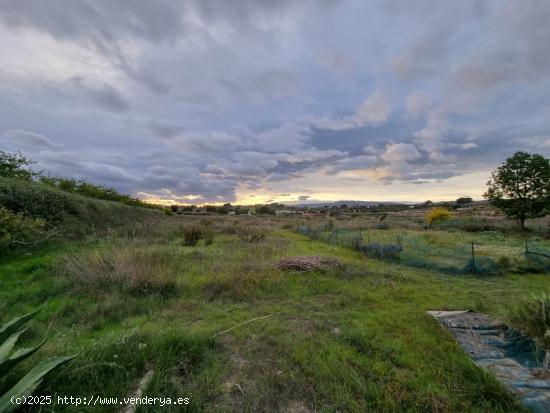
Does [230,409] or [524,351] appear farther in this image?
[524,351]

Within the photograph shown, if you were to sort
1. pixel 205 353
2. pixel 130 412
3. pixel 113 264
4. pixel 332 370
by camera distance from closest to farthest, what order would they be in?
pixel 130 412 < pixel 332 370 < pixel 205 353 < pixel 113 264

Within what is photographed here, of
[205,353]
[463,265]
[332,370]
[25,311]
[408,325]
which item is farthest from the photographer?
[463,265]

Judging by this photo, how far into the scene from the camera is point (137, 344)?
10.1 ft

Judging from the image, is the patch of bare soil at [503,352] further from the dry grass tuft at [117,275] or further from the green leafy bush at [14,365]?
the dry grass tuft at [117,275]

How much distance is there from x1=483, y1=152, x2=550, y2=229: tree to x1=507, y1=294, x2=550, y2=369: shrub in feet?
61.0

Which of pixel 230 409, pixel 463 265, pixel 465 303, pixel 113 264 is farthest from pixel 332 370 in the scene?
pixel 463 265

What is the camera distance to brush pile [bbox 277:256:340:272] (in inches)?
290

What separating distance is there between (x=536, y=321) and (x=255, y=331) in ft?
13.4

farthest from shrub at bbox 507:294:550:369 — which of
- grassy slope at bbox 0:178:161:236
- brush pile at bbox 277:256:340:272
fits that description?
A: grassy slope at bbox 0:178:161:236

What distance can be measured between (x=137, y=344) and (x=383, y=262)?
28.9ft

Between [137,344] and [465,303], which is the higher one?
[137,344]

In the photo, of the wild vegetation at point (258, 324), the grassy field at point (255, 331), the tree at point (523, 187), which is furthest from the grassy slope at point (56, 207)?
the tree at point (523, 187)

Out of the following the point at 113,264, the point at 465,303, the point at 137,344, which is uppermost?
the point at 113,264

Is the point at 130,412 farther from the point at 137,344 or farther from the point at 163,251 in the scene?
the point at 163,251
